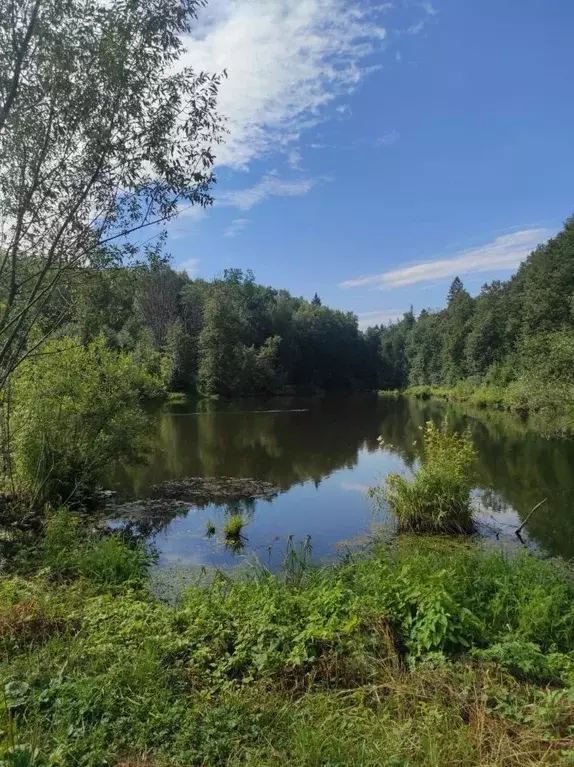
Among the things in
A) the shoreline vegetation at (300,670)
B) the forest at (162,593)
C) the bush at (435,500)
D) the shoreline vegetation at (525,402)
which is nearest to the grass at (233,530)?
the forest at (162,593)

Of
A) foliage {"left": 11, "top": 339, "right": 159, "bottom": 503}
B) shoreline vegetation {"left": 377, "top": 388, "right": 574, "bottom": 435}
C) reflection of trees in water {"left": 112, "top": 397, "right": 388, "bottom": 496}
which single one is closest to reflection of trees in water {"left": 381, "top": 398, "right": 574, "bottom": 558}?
shoreline vegetation {"left": 377, "top": 388, "right": 574, "bottom": 435}

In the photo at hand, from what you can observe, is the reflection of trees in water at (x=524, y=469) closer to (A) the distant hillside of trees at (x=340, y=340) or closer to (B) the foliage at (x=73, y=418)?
(A) the distant hillside of trees at (x=340, y=340)

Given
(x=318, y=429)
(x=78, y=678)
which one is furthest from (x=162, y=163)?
(x=318, y=429)

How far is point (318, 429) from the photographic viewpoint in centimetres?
3316

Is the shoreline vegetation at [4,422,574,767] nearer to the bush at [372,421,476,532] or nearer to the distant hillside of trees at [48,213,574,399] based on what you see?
the bush at [372,421,476,532]

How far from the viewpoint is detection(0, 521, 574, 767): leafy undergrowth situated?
137 inches

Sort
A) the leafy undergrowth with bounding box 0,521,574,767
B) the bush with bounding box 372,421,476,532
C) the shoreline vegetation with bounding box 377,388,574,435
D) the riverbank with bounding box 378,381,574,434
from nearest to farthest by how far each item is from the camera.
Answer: the leafy undergrowth with bounding box 0,521,574,767, the bush with bounding box 372,421,476,532, the shoreline vegetation with bounding box 377,388,574,435, the riverbank with bounding box 378,381,574,434

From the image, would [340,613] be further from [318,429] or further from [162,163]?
[318,429]

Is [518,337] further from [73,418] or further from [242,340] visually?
[73,418]

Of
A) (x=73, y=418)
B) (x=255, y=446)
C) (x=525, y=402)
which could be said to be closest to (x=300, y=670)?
(x=73, y=418)

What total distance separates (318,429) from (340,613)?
2788 cm

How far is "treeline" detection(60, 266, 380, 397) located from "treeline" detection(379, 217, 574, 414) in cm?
1486

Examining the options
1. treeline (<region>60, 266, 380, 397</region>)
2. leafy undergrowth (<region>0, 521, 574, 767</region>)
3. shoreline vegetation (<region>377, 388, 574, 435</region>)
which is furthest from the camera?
treeline (<region>60, 266, 380, 397</region>)

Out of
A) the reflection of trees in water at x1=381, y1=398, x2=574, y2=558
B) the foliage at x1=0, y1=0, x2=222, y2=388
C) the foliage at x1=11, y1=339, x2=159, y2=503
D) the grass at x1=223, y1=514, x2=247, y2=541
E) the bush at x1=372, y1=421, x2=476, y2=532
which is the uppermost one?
the foliage at x1=0, y1=0, x2=222, y2=388
